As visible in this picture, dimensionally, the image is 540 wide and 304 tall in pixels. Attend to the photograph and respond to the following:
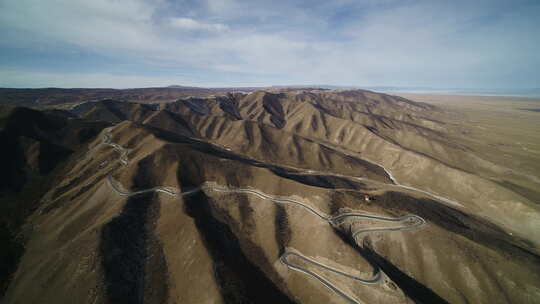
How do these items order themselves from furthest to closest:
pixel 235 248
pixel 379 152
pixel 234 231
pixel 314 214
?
1. pixel 379 152
2. pixel 314 214
3. pixel 234 231
4. pixel 235 248

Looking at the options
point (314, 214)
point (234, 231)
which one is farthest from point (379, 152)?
point (234, 231)

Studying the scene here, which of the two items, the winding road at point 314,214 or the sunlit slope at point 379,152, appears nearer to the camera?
the winding road at point 314,214

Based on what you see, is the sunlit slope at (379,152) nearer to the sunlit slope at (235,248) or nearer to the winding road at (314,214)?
the sunlit slope at (235,248)

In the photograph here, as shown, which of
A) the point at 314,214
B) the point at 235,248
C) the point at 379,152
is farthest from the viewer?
Result: the point at 379,152

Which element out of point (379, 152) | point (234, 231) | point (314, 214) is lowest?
point (234, 231)

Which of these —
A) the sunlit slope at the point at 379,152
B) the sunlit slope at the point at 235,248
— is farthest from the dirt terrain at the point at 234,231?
the sunlit slope at the point at 379,152

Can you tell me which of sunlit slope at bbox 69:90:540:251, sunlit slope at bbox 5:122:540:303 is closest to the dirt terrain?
sunlit slope at bbox 5:122:540:303

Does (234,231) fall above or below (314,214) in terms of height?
below

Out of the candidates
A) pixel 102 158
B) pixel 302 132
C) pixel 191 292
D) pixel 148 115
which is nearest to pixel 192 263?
pixel 191 292

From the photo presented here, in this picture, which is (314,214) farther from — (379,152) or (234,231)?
(379,152)

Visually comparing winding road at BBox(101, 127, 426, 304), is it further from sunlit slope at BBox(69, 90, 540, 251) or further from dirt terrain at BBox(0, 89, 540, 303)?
sunlit slope at BBox(69, 90, 540, 251)

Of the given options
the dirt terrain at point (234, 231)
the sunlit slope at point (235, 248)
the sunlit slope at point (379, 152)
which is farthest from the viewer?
the sunlit slope at point (379, 152)
